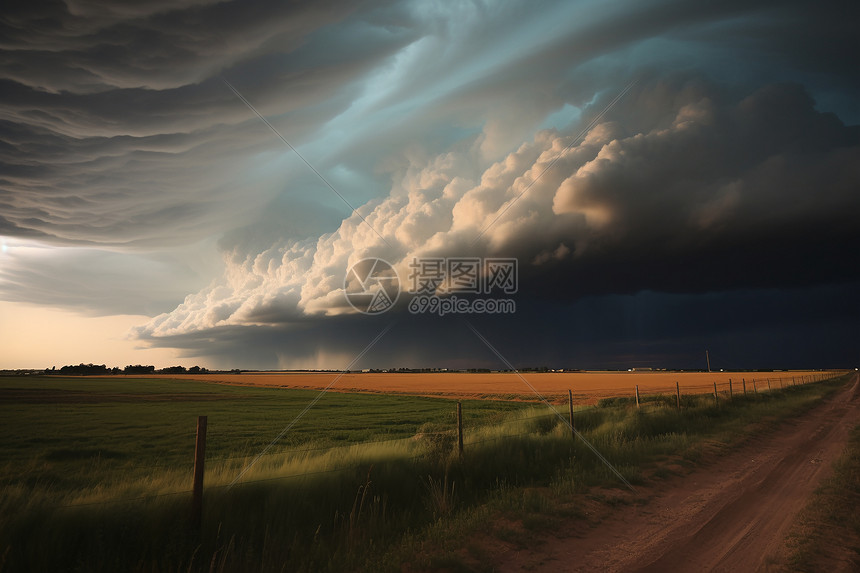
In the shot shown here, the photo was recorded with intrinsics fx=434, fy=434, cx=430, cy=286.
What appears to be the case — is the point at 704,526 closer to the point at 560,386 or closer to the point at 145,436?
the point at 145,436

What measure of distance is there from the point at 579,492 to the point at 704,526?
2.53 metres

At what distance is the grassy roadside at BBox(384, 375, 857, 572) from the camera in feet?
20.6

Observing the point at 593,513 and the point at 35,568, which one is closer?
the point at 35,568

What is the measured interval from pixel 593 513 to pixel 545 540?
5.59 feet

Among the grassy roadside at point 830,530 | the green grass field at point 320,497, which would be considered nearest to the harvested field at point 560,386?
the green grass field at point 320,497

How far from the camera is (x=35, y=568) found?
515 cm

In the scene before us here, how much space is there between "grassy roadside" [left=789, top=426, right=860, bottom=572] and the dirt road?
0.18 metres

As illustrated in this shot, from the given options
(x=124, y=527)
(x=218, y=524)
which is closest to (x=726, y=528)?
(x=218, y=524)

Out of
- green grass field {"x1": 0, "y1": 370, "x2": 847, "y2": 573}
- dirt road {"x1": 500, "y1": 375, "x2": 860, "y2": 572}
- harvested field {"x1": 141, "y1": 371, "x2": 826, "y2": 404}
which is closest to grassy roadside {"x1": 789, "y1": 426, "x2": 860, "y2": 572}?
dirt road {"x1": 500, "y1": 375, "x2": 860, "y2": 572}

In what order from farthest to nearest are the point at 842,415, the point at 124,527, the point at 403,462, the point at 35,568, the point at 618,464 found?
the point at 842,415
the point at 618,464
the point at 403,462
the point at 124,527
the point at 35,568

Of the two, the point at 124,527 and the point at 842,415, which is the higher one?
the point at 124,527

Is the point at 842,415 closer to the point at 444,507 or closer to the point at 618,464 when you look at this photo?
the point at 618,464

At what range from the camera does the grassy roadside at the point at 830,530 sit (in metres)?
5.75

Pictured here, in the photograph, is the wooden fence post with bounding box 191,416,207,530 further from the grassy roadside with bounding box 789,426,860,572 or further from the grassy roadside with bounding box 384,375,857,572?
the grassy roadside with bounding box 789,426,860,572
